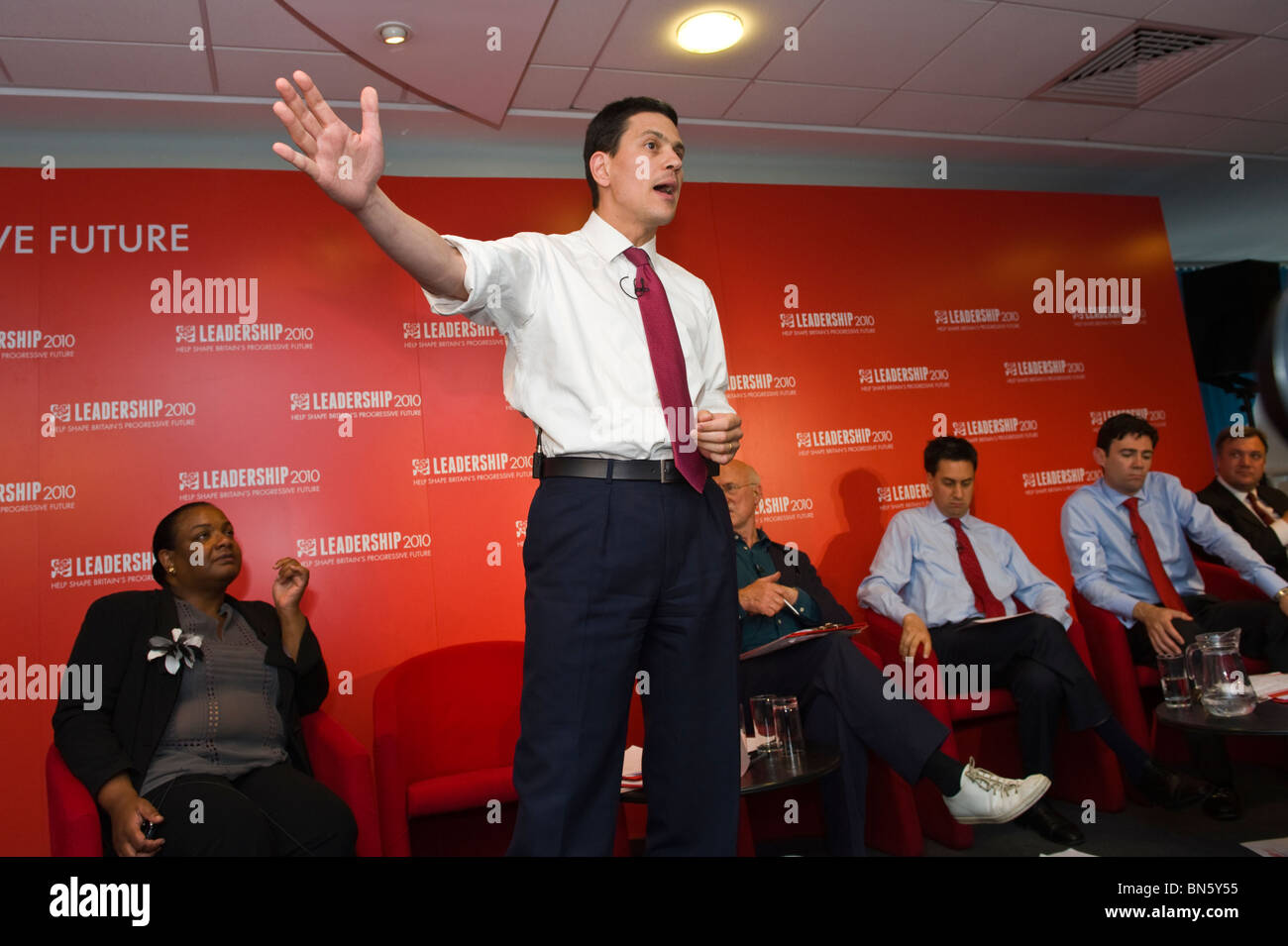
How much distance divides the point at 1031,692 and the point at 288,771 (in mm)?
2634

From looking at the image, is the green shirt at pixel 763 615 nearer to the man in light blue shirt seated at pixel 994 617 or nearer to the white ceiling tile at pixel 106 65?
the man in light blue shirt seated at pixel 994 617

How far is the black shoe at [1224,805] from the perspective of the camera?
360cm

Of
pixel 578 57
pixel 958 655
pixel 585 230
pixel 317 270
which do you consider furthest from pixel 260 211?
pixel 958 655

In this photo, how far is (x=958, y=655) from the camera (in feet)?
12.6

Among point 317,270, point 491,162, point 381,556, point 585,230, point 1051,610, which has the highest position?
point 491,162

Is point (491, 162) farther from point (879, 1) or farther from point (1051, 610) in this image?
point (1051, 610)

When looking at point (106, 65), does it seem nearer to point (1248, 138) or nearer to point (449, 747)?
point (449, 747)

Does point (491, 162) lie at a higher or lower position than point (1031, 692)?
higher

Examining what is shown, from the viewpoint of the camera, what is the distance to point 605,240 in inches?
77.8

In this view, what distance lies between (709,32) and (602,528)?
2904 millimetres

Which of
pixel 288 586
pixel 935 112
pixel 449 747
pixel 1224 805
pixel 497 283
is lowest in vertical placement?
pixel 1224 805

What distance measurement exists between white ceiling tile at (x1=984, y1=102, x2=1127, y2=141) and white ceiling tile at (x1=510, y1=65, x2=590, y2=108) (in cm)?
227

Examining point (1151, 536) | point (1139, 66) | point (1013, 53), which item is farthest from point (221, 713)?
point (1139, 66)

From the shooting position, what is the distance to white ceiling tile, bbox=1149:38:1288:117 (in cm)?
450
